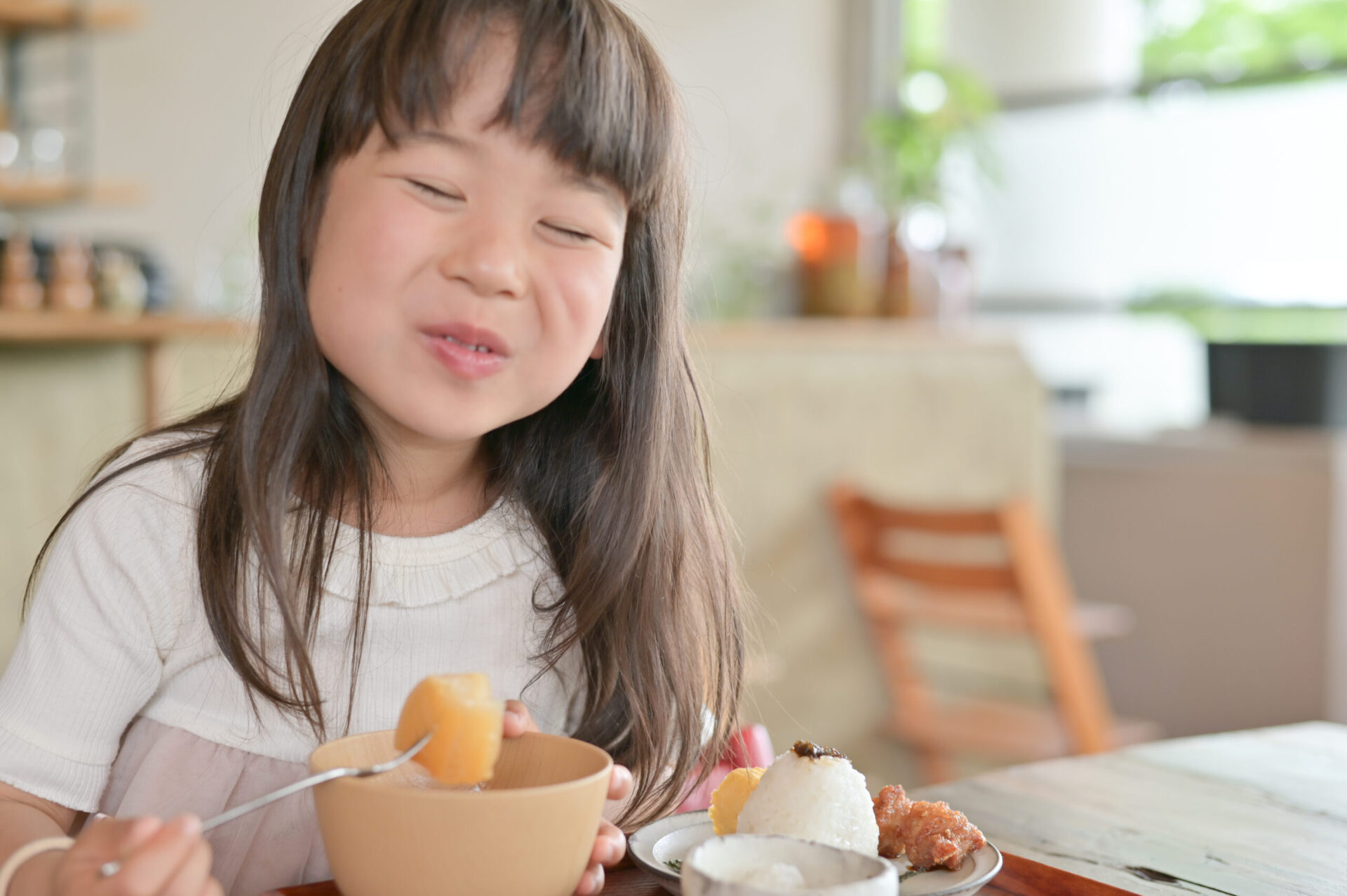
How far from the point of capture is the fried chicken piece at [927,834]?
0.62 meters

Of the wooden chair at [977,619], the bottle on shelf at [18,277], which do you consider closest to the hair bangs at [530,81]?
the bottle on shelf at [18,277]

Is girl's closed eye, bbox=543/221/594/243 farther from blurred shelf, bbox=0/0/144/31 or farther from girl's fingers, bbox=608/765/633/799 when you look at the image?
blurred shelf, bbox=0/0/144/31

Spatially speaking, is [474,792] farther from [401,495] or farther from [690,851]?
[401,495]

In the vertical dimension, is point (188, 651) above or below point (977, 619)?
above

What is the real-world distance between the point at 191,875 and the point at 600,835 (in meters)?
0.20

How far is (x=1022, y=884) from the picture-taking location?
67 centimetres

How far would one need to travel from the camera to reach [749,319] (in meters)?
3.20

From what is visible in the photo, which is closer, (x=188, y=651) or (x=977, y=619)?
(x=188, y=651)

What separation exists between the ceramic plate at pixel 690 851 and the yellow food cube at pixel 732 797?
0.01m

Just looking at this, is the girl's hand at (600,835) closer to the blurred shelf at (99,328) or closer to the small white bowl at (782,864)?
the small white bowl at (782,864)

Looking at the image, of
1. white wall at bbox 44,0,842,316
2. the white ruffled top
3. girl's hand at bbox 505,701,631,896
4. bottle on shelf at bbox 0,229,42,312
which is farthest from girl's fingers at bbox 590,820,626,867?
white wall at bbox 44,0,842,316

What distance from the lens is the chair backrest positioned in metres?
2.29

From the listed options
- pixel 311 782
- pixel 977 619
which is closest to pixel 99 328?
pixel 311 782

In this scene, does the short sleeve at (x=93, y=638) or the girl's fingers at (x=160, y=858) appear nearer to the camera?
the girl's fingers at (x=160, y=858)
